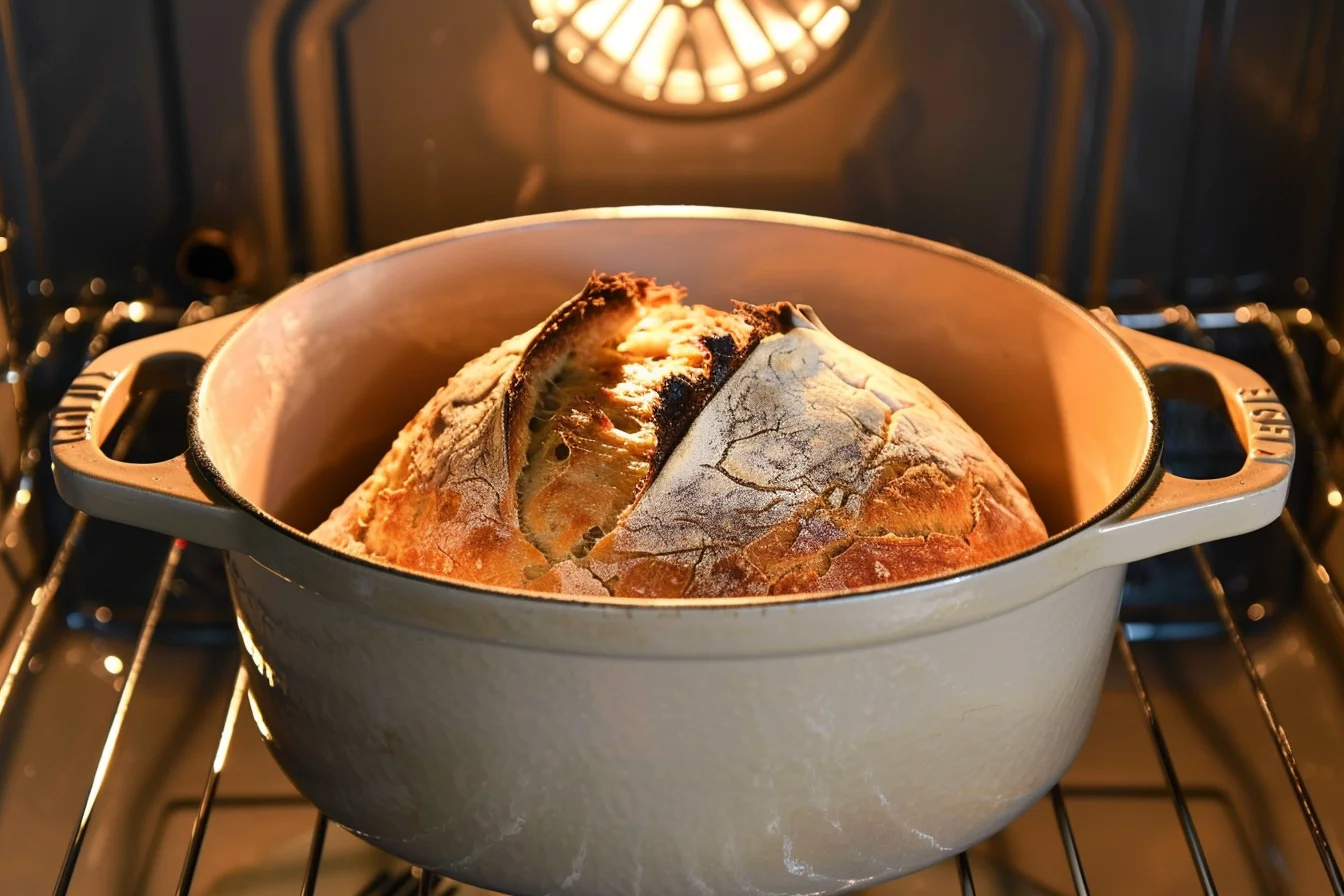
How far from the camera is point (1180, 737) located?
0.88 meters

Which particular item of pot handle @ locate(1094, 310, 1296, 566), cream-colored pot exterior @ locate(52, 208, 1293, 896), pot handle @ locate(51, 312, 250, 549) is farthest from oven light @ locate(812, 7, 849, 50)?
pot handle @ locate(51, 312, 250, 549)

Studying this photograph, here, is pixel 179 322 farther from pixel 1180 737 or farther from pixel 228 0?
pixel 1180 737

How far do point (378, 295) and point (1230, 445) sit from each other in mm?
620

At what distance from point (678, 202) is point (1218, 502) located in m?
0.47

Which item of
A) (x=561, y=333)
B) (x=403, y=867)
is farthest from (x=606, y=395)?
(x=403, y=867)

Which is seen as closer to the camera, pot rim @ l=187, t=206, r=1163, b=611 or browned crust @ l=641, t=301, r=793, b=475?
pot rim @ l=187, t=206, r=1163, b=611

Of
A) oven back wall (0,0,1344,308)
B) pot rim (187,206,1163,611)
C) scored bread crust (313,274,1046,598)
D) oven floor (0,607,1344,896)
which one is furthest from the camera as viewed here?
oven back wall (0,0,1344,308)

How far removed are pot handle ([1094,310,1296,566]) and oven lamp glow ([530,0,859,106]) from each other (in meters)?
0.37

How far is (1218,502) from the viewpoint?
0.60 m

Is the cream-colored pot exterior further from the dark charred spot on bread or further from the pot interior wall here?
the dark charred spot on bread

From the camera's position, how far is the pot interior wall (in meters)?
0.79

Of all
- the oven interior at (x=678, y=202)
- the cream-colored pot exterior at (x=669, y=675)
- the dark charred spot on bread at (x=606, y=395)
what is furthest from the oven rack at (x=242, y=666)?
the dark charred spot on bread at (x=606, y=395)

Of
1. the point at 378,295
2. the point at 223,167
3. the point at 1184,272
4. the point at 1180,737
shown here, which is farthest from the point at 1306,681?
the point at 223,167

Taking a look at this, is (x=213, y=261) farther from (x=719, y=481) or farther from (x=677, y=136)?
(x=719, y=481)
